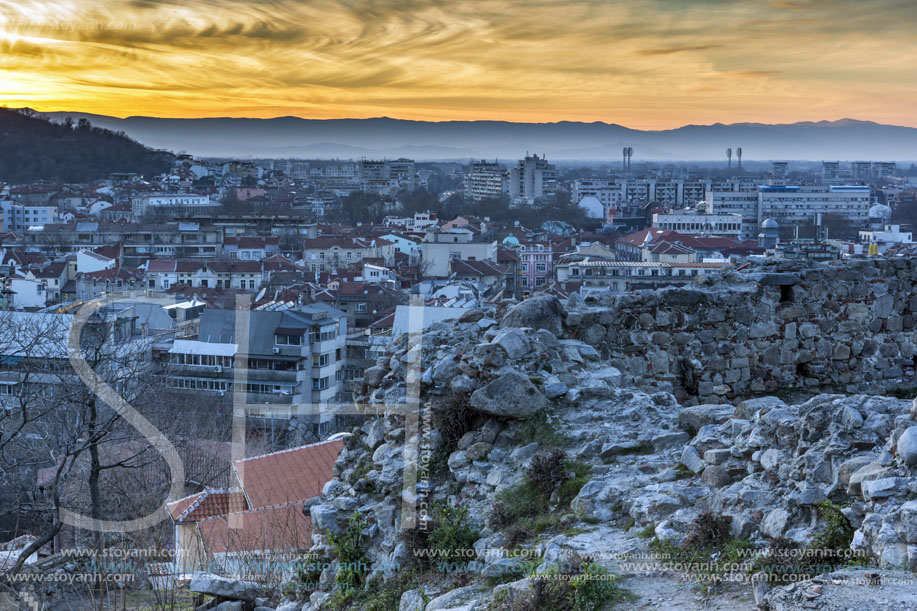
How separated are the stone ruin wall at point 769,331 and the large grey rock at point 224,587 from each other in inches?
95.3

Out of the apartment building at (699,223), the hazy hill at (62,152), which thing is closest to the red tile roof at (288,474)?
the apartment building at (699,223)

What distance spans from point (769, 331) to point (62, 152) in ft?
333

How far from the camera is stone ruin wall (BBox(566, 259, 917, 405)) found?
6.10m

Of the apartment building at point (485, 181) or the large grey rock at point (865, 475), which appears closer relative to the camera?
the large grey rock at point (865, 475)

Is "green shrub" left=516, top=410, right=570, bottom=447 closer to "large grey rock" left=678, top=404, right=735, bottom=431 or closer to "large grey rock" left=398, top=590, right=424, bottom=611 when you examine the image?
"large grey rock" left=678, top=404, right=735, bottom=431

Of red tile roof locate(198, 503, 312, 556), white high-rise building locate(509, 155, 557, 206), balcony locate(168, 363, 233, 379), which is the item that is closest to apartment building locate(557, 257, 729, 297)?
balcony locate(168, 363, 233, 379)

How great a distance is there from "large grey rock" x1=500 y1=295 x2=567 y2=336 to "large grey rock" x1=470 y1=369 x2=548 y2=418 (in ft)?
3.19

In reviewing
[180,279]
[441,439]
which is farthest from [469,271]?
→ [441,439]

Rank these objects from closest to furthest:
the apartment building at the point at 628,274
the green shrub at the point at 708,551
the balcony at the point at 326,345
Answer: the green shrub at the point at 708,551
the balcony at the point at 326,345
the apartment building at the point at 628,274

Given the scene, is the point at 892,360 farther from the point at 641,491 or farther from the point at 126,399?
the point at 126,399

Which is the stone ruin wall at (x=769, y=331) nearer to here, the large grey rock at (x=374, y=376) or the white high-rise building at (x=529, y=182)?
the large grey rock at (x=374, y=376)

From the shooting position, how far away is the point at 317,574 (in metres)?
4.12

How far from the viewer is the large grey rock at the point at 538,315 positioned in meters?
→ 5.41

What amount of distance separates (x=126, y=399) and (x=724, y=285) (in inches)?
227
